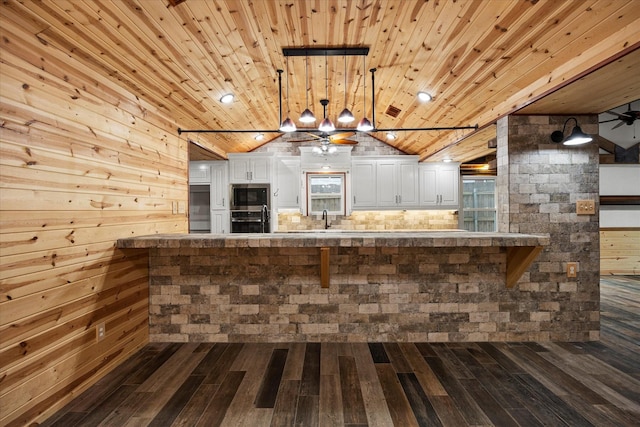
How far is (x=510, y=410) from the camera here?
188 cm

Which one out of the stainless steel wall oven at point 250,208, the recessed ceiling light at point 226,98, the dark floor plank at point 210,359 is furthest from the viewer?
the stainless steel wall oven at point 250,208

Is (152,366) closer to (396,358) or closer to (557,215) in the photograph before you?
(396,358)

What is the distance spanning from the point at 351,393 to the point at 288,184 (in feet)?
14.1

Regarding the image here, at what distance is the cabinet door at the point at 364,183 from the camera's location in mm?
5906

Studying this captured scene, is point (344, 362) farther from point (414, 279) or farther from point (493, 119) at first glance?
point (493, 119)

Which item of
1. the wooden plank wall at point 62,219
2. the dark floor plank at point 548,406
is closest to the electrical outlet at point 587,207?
the dark floor plank at point 548,406

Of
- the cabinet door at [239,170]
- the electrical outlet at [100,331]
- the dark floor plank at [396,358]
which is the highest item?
the cabinet door at [239,170]

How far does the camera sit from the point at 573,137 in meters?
2.68

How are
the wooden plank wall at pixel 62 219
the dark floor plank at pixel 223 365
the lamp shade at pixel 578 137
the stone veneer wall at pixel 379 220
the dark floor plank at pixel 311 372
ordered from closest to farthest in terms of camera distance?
the wooden plank wall at pixel 62 219 → the dark floor plank at pixel 311 372 → the dark floor plank at pixel 223 365 → the lamp shade at pixel 578 137 → the stone veneer wall at pixel 379 220

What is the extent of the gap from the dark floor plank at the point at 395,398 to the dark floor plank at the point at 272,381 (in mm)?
749

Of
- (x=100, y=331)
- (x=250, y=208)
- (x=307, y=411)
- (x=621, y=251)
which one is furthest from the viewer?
(x=621, y=251)

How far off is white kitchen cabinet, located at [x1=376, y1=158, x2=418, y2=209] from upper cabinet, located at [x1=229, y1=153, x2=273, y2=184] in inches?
84.5

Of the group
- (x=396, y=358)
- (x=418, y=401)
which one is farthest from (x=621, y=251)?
(x=418, y=401)

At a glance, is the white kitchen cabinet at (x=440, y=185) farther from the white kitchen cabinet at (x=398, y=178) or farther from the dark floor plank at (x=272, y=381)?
the dark floor plank at (x=272, y=381)
